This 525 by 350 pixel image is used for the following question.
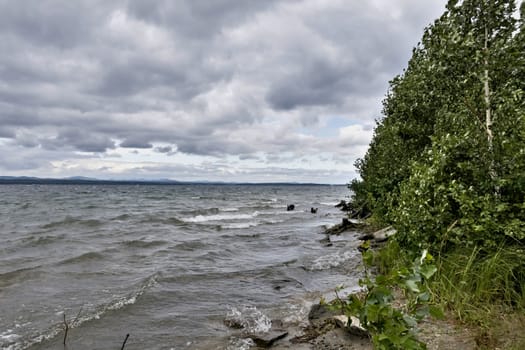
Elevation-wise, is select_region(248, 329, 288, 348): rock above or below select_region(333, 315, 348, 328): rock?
below

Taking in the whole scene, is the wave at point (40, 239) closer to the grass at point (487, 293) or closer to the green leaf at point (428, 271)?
the grass at point (487, 293)

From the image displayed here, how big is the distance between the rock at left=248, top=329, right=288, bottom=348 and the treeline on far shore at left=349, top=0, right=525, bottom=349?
9.12ft

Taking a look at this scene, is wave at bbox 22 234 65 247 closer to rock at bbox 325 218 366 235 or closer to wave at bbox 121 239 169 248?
wave at bbox 121 239 169 248

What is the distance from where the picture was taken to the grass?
207 inches

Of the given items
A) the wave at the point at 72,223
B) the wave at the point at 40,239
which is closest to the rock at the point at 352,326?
the wave at the point at 40,239

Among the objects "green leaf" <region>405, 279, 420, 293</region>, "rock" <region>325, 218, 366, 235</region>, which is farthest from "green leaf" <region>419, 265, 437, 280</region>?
"rock" <region>325, 218, 366, 235</region>

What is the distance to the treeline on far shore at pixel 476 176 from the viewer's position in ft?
20.0

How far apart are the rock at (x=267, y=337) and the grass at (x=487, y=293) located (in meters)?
3.03

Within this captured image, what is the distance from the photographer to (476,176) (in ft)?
22.5

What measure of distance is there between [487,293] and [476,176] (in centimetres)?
218

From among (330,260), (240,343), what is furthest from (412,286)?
(330,260)

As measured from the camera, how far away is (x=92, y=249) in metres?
18.0

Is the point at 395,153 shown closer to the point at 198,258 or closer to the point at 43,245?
the point at 198,258

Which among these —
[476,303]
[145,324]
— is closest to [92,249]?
[145,324]
